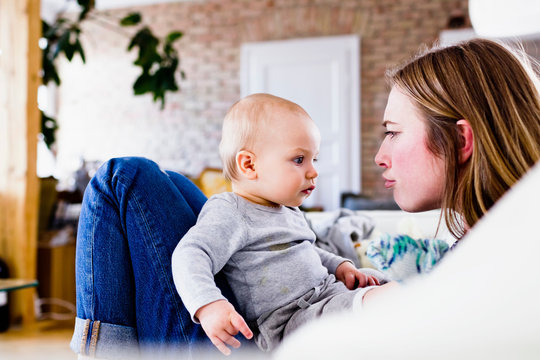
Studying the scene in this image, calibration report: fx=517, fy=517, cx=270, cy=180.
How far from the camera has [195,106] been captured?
259 inches

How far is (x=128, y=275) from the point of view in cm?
103

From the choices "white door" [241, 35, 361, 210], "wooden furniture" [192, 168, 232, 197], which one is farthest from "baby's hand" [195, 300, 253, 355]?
"white door" [241, 35, 361, 210]

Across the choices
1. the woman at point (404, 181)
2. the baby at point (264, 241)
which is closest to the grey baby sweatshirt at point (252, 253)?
the baby at point (264, 241)

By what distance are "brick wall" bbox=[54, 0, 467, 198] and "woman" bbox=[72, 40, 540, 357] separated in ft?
16.6

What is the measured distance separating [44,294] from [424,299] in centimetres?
428

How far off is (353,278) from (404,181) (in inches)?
12.1

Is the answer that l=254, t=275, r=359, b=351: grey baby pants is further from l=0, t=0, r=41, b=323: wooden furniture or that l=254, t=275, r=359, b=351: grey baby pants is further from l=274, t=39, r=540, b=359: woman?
l=0, t=0, r=41, b=323: wooden furniture

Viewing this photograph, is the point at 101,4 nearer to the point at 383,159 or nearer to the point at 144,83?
the point at 144,83

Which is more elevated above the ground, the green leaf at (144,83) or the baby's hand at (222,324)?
the green leaf at (144,83)

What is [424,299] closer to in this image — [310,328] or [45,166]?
[310,328]

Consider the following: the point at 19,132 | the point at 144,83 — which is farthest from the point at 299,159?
the point at 144,83

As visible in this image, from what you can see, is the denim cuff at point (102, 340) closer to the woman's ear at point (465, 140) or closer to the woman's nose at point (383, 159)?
the woman's nose at point (383, 159)

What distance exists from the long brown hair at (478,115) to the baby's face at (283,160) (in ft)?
0.83

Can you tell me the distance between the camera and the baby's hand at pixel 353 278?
1.14 m
